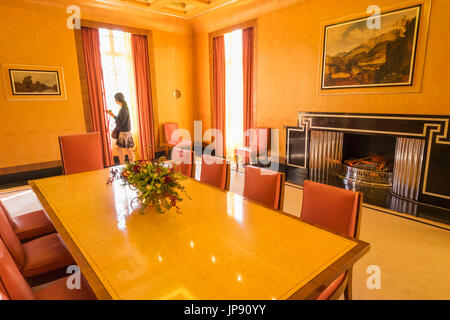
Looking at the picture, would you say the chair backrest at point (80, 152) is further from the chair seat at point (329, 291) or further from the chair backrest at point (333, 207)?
the chair seat at point (329, 291)

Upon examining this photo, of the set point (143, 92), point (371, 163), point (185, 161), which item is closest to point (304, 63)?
point (371, 163)

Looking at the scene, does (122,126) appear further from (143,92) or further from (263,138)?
(263,138)

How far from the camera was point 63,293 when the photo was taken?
4.50 ft

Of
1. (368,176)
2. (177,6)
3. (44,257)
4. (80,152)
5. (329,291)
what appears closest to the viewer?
(329,291)

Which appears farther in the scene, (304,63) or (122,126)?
(122,126)

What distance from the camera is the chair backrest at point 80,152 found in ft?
10.5

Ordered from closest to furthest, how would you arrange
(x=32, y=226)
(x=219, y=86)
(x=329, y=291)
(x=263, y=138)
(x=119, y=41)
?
(x=329, y=291) < (x=32, y=226) < (x=263, y=138) < (x=119, y=41) < (x=219, y=86)

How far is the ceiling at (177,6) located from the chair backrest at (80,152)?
3.28 meters

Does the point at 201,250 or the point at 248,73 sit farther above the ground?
the point at 248,73

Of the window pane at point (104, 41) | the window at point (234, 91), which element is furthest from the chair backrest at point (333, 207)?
the window pane at point (104, 41)

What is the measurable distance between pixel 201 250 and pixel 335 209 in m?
0.91

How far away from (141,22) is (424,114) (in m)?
5.40

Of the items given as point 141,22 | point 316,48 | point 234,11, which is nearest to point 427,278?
point 316,48

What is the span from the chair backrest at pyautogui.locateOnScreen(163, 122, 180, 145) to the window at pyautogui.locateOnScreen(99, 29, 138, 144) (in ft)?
2.76
